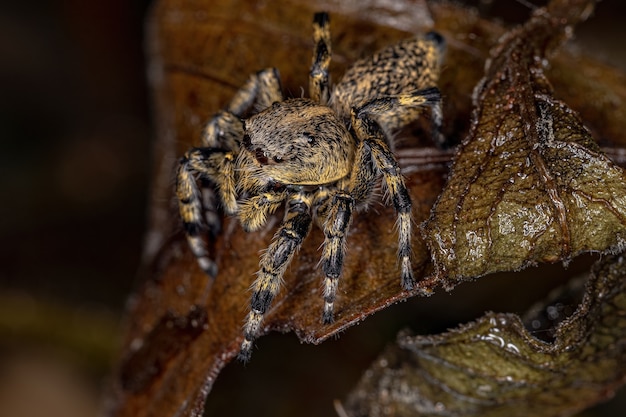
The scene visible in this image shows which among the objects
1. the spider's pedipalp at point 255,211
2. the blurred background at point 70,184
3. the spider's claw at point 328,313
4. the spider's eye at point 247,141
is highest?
the spider's eye at point 247,141

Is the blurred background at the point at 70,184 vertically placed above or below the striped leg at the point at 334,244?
below

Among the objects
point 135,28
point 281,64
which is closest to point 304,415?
point 281,64

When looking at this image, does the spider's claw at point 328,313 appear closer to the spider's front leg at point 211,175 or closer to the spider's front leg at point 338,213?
the spider's front leg at point 338,213

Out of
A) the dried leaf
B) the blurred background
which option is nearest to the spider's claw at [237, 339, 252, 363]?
the dried leaf

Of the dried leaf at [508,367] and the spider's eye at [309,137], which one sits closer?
the dried leaf at [508,367]

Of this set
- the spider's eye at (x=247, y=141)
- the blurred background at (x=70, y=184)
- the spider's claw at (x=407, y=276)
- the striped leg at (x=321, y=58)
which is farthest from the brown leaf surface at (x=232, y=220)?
the blurred background at (x=70, y=184)

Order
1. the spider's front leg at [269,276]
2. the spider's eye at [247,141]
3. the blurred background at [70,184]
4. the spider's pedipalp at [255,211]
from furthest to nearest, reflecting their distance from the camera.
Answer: the blurred background at [70,184], the spider's eye at [247,141], the spider's pedipalp at [255,211], the spider's front leg at [269,276]

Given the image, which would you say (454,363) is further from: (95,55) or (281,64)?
(95,55)
